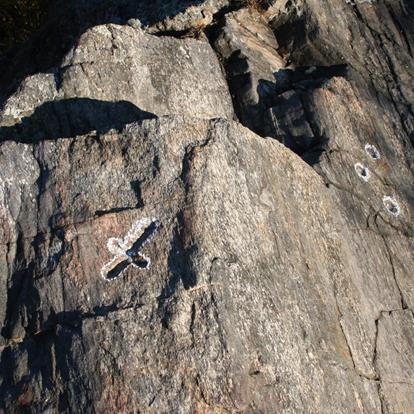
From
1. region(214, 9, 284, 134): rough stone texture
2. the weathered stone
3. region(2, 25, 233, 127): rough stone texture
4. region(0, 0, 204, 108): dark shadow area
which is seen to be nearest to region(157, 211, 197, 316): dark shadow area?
the weathered stone

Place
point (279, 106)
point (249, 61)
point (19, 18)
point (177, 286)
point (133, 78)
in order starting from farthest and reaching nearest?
point (19, 18), point (249, 61), point (279, 106), point (133, 78), point (177, 286)

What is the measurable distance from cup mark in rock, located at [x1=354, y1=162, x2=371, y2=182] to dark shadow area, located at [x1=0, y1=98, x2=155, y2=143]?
2.39 meters

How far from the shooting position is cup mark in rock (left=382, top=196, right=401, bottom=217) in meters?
7.77

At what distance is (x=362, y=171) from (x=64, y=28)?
15.7ft

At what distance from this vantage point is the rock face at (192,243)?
5145 millimetres

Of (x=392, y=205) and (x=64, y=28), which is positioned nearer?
(x=392, y=205)

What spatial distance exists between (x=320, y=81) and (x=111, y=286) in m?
4.26

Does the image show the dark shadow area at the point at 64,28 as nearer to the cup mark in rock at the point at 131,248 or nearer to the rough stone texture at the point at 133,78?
the rough stone texture at the point at 133,78

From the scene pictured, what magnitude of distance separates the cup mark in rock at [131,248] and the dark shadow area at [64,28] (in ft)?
13.9

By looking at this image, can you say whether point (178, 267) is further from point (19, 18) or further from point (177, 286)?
point (19, 18)

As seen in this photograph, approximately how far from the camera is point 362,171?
7820 mm

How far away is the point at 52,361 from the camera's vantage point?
5203 mm

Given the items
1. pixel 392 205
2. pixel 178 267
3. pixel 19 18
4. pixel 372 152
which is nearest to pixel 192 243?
pixel 178 267

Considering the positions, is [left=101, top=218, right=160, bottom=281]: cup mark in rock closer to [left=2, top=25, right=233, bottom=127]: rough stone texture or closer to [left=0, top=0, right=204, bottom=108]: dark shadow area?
[left=2, top=25, right=233, bottom=127]: rough stone texture
